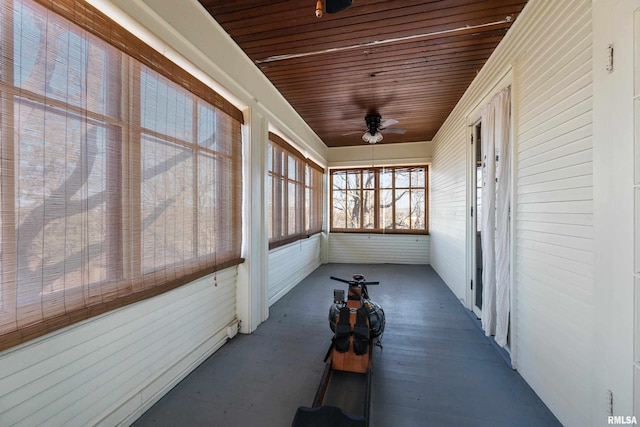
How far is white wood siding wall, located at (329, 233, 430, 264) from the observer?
6.10m

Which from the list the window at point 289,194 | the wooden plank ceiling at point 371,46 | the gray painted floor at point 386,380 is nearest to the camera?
the gray painted floor at point 386,380

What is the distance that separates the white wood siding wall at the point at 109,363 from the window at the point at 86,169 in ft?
0.41

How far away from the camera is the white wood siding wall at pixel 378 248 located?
6.10 metres

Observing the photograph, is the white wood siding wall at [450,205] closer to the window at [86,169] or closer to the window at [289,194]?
the window at [289,194]

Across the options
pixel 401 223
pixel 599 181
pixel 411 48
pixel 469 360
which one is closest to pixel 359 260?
pixel 401 223

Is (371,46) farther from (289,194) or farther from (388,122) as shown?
(289,194)

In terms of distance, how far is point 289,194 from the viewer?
4.17 m

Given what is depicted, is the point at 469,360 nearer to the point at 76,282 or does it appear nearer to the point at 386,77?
the point at 76,282

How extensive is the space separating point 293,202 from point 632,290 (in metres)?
3.80

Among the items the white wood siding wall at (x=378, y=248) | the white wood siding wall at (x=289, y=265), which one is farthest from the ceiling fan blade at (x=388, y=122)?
the white wood siding wall at (x=378, y=248)

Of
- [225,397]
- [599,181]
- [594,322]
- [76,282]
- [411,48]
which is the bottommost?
[225,397]

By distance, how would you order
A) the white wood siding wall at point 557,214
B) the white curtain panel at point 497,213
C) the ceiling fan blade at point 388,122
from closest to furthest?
the white wood siding wall at point 557,214
the white curtain panel at point 497,213
the ceiling fan blade at point 388,122

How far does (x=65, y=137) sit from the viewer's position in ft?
4.00

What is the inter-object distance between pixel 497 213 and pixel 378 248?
4.06 metres
